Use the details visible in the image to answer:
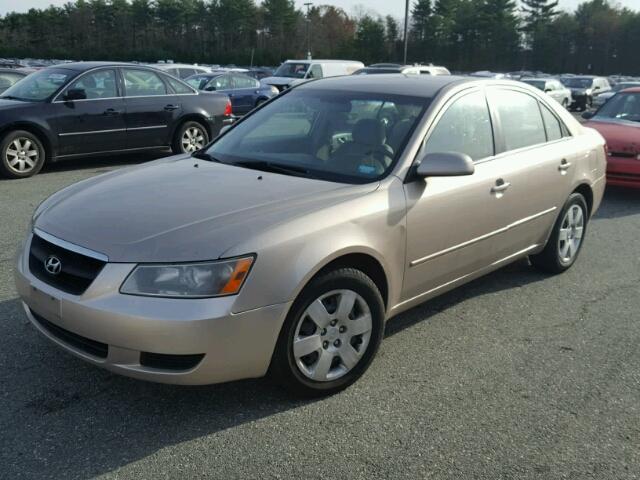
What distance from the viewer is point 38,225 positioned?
3.25 meters

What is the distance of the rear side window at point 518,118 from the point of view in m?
4.40

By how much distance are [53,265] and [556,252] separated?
384cm

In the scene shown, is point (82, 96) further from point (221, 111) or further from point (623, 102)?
point (623, 102)

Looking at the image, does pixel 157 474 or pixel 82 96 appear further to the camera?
pixel 82 96

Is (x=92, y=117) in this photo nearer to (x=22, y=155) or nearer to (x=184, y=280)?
(x=22, y=155)

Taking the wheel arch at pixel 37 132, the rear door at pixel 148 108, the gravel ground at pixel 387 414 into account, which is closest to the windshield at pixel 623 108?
the gravel ground at pixel 387 414

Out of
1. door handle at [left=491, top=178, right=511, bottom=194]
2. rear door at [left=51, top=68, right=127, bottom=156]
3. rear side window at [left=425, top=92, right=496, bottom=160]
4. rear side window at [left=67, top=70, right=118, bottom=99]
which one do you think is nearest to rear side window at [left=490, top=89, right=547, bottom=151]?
rear side window at [left=425, top=92, right=496, bottom=160]

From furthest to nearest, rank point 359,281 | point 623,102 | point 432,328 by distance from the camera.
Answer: point 623,102 < point 432,328 < point 359,281

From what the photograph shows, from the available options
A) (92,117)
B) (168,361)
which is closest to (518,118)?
(168,361)

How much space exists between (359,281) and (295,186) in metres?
0.64

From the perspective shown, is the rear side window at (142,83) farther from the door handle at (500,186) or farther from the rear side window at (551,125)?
the door handle at (500,186)

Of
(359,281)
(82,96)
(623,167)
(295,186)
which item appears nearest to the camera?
(359,281)

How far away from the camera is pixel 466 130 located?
4.08 metres

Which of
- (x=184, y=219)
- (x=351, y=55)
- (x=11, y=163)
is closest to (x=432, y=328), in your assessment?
(x=184, y=219)
